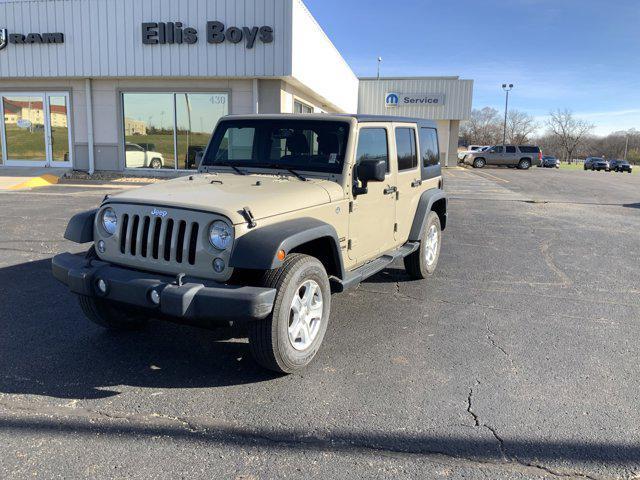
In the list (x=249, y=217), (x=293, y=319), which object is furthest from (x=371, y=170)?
(x=293, y=319)

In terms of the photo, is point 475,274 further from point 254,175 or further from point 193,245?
point 193,245

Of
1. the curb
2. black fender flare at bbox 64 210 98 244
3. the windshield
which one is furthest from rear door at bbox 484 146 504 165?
black fender flare at bbox 64 210 98 244

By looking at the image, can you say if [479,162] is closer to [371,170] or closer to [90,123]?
[90,123]

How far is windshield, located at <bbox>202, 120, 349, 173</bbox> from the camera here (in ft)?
15.0

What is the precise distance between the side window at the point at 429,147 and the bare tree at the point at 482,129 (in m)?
95.7

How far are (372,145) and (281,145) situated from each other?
0.85 m

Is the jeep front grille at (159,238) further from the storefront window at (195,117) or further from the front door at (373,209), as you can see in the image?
the storefront window at (195,117)

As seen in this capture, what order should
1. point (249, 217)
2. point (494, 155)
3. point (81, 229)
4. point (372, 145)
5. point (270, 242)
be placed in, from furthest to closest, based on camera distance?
point (494, 155) < point (372, 145) < point (81, 229) < point (249, 217) < point (270, 242)

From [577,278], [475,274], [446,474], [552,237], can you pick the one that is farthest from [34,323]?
[552,237]

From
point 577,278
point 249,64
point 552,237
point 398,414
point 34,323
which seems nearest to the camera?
point 398,414

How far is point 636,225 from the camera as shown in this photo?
11320 mm

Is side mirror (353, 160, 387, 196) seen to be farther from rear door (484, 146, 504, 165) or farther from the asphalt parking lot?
rear door (484, 146, 504, 165)

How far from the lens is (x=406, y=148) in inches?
224

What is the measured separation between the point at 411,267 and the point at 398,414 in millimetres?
3149
